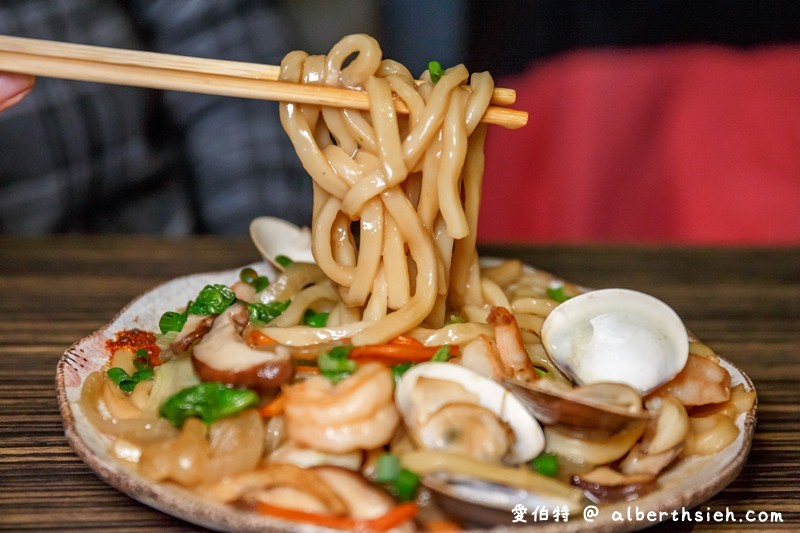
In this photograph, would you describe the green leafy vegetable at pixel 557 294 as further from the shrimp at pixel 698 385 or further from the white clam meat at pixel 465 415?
the white clam meat at pixel 465 415

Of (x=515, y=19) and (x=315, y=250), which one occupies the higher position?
(x=515, y=19)

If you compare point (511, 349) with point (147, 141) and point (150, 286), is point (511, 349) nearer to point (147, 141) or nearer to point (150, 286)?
point (150, 286)

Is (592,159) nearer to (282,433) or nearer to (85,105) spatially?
(85,105)

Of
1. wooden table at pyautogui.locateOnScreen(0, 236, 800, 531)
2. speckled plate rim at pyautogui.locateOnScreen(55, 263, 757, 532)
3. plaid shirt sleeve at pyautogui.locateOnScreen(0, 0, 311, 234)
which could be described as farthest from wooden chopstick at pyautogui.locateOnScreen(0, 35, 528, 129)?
plaid shirt sleeve at pyautogui.locateOnScreen(0, 0, 311, 234)

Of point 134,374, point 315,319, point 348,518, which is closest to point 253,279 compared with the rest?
point 315,319

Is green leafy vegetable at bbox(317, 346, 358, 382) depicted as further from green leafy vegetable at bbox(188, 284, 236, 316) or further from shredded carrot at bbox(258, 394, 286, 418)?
green leafy vegetable at bbox(188, 284, 236, 316)

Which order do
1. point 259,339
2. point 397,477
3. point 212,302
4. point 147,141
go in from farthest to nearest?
point 147,141 < point 212,302 < point 259,339 < point 397,477

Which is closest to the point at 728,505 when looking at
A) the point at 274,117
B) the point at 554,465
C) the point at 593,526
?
the point at 554,465
